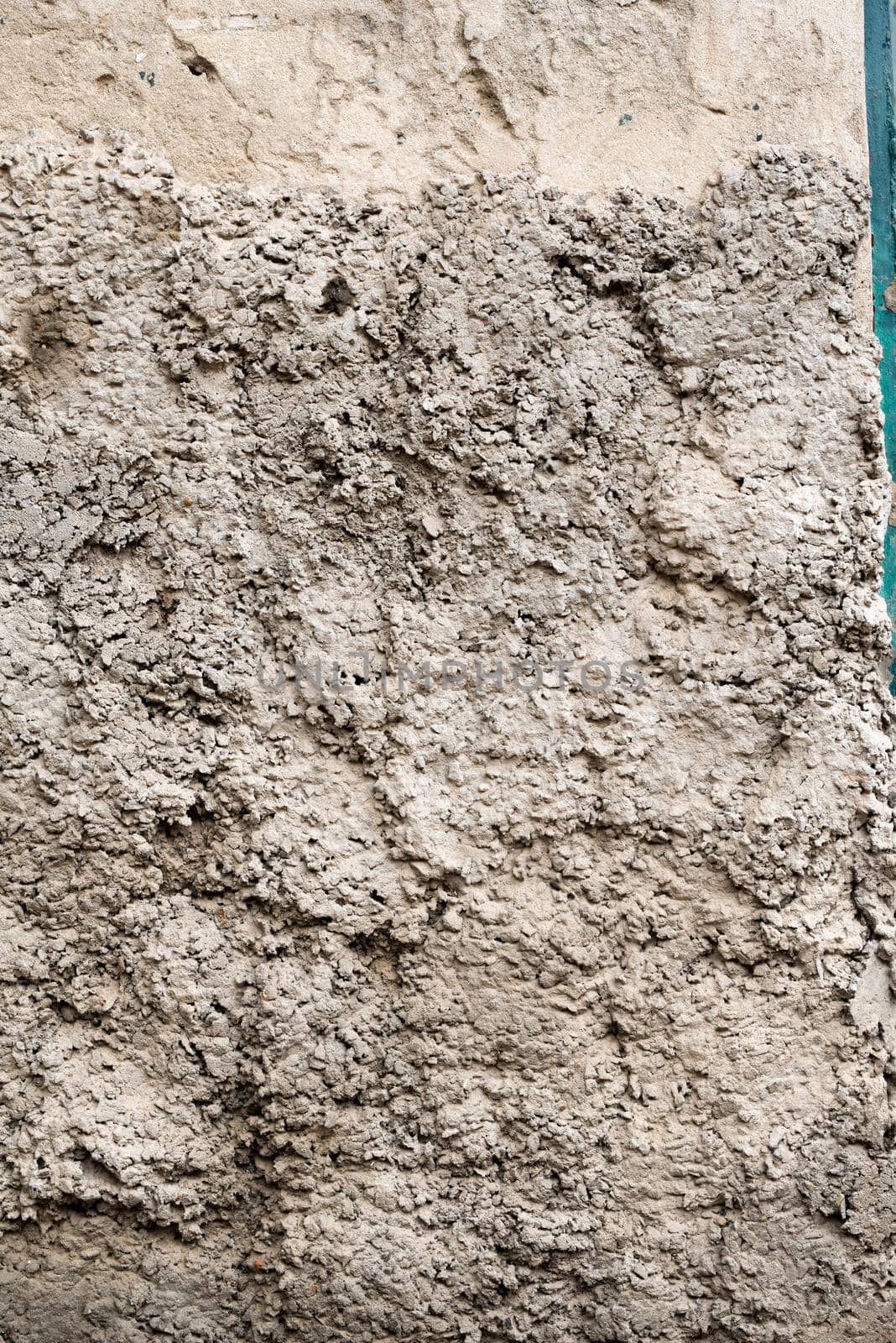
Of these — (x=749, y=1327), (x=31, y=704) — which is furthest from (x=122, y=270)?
(x=749, y=1327)

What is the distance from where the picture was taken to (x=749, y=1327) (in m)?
1.33

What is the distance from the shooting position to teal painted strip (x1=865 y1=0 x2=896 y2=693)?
61.3 inches

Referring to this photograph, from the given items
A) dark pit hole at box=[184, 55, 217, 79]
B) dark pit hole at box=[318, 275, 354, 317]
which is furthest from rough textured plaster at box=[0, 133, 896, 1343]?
dark pit hole at box=[184, 55, 217, 79]

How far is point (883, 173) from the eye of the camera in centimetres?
157

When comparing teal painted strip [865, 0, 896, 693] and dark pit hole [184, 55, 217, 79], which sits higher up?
teal painted strip [865, 0, 896, 693]

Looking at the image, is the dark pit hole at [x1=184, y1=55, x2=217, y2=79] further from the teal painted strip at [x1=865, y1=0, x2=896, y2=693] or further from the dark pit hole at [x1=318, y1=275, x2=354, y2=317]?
the teal painted strip at [x1=865, y1=0, x2=896, y2=693]

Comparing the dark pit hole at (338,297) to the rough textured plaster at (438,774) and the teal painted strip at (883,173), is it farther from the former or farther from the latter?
the teal painted strip at (883,173)

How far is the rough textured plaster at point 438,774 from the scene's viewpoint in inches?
51.2

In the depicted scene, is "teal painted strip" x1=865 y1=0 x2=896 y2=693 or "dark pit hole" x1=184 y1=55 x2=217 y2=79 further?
"teal painted strip" x1=865 y1=0 x2=896 y2=693

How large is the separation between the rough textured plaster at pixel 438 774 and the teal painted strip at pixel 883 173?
20 cm

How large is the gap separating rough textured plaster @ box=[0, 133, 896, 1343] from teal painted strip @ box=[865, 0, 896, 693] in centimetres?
20

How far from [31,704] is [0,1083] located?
44 cm

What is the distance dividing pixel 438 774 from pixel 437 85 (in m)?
0.84

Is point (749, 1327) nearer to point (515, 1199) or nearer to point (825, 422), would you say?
point (515, 1199)
